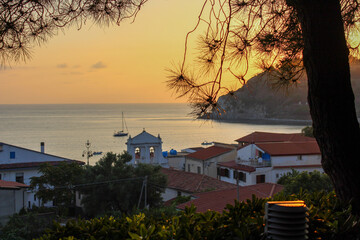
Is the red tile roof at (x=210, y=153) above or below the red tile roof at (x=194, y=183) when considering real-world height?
above

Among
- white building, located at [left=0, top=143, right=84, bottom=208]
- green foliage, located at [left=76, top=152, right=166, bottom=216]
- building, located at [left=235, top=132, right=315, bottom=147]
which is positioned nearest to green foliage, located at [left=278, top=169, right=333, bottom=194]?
green foliage, located at [left=76, top=152, right=166, bottom=216]

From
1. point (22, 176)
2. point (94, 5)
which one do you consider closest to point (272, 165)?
point (22, 176)

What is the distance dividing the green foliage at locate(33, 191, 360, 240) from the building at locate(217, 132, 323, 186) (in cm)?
2571

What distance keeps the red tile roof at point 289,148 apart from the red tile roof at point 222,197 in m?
8.90

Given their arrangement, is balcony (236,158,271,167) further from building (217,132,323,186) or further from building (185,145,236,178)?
building (185,145,236,178)

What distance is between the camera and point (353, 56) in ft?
20.8

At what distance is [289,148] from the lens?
3161cm

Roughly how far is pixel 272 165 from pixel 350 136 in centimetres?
2707

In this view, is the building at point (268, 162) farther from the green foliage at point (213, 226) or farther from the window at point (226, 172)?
the green foliage at point (213, 226)

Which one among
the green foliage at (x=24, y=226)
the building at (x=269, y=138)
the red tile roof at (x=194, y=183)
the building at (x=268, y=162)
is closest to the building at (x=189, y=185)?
the red tile roof at (x=194, y=183)

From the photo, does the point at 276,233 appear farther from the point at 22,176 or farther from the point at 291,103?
the point at 291,103

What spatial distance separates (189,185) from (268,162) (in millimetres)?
7420

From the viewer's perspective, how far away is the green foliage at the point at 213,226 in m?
3.01

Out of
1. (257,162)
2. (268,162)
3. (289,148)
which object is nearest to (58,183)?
(257,162)
